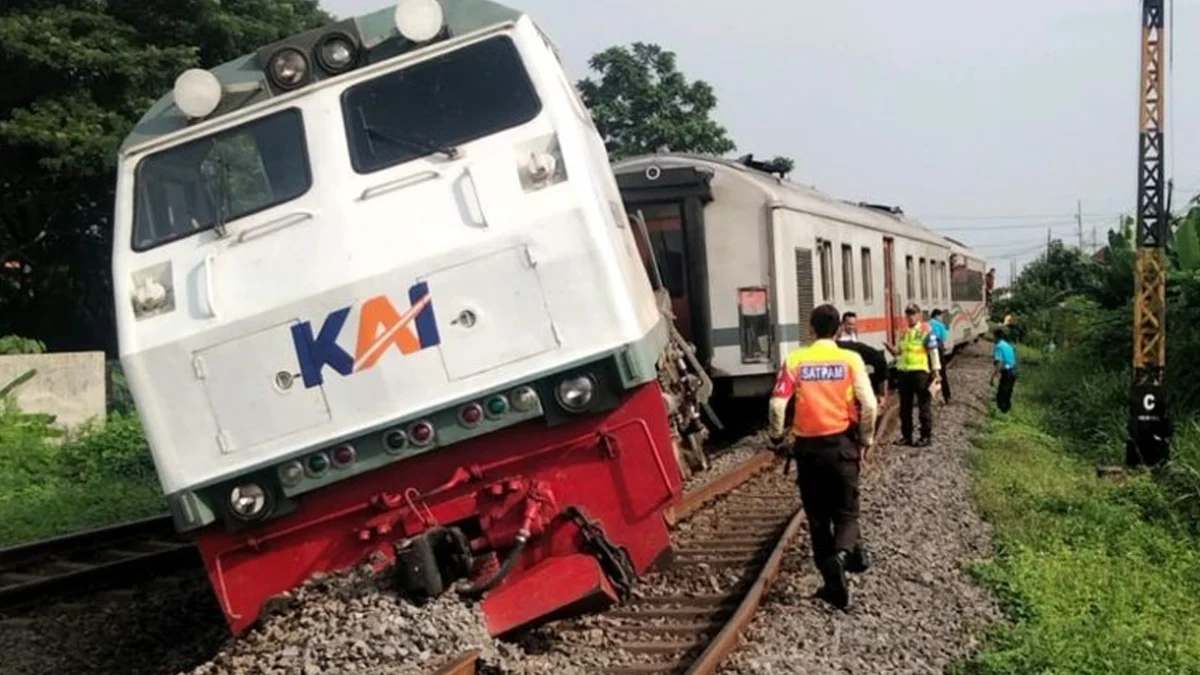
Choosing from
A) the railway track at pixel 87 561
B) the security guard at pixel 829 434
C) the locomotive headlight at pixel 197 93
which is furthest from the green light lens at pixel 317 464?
the railway track at pixel 87 561

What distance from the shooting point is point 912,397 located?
14.5 meters

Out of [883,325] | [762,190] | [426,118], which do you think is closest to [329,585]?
[426,118]

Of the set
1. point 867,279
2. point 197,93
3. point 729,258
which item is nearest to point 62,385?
point 729,258

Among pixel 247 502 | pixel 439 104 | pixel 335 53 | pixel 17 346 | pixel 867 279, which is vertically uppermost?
pixel 335 53

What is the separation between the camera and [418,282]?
18.9 feet

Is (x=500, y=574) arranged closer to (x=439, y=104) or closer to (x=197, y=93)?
(x=439, y=104)

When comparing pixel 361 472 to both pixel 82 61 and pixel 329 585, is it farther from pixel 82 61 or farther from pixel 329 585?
pixel 82 61

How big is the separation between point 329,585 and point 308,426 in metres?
0.72

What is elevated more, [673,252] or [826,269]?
[673,252]

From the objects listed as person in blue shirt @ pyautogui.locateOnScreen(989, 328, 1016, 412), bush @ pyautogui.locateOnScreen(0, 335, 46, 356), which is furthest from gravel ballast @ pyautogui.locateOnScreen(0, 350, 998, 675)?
bush @ pyautogui.locateOnScreen(0, 335, 46, 356)

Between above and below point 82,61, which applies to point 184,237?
below

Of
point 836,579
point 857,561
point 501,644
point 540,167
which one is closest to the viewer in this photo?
point 501,644

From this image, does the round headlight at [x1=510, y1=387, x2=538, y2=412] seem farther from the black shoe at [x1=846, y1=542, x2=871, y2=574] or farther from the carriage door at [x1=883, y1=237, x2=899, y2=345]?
the carriage door at [x1=883, y1=237, x2=899, y2=345]

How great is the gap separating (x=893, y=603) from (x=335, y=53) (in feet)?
13.3
